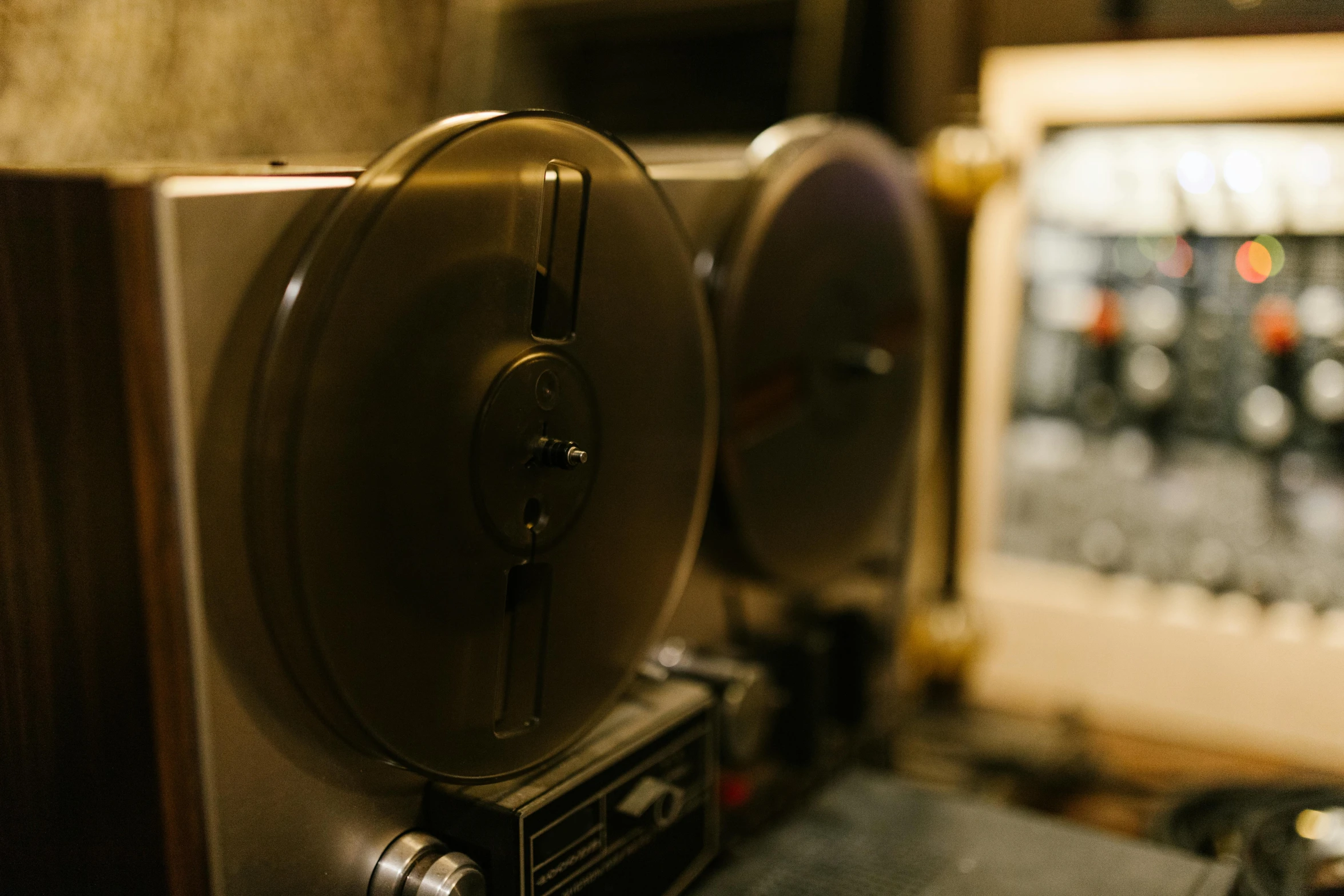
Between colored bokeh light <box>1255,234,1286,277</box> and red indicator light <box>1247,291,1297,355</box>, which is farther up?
colored bokeh light <box>1255,234,1286,277</box>

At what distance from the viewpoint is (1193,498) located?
154cm

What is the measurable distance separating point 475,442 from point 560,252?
0.14 m

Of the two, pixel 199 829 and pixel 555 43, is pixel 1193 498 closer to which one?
pixel 555 43

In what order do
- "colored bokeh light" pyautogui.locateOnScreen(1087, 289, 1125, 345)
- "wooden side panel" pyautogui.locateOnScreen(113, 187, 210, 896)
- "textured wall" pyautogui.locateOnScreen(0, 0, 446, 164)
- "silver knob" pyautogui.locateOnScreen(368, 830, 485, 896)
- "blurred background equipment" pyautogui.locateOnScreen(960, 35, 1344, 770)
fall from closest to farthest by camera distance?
"wooden side panel" pyautogui.locateOnScreen(113, 187, 210, 896) < "silver knob" pyautogui.locateOnScreen(368, 830, 485, 896) < "textured wall" pyautogui.locateOnScreen(0, 0, 446, 164) < "blurred background equipment" pyautogui.locateOnScreen(960, 35, 1344, 770) < "colored bokeh light" pyautogui.locateOnScreen(1087, 289, 1125, 345)

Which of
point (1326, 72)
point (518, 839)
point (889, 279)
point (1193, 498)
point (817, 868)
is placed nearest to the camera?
point (518, 839)

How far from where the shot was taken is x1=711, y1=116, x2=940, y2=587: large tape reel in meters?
0.98

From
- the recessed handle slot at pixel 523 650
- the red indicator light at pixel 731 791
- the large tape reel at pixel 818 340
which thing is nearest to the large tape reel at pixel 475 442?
the recessed handle slot at pixel 523 650

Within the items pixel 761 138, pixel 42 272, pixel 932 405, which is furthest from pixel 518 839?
pixel 932 405

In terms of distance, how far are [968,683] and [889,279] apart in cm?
78

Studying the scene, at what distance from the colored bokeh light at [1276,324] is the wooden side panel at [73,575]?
1393 millimetres

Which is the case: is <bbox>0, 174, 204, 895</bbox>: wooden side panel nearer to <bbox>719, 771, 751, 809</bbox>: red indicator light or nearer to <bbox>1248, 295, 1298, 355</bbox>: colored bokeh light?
<bbox>719, 771, 751, 809</bbox>: red indicator light

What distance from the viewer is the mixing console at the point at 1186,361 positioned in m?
1.44

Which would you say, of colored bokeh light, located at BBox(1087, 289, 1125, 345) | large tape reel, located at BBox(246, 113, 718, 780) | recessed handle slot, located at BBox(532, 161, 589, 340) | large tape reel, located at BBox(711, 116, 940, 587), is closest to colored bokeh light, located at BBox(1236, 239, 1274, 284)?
colored bokeh light, located at BBox(1087, 289, 1125, 345)

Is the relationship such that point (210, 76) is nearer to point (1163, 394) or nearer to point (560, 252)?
point (560, 252)
